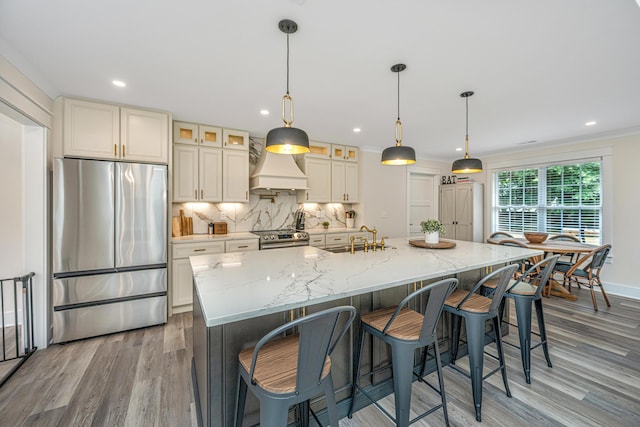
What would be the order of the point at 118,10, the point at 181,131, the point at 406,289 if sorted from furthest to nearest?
1. the point at 181,131
2. the point at 406,289
3. the point at 118,10

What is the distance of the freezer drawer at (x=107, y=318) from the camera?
2725mm

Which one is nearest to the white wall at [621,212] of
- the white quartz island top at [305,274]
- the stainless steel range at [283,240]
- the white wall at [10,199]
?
the white quartz island top at [305,274]

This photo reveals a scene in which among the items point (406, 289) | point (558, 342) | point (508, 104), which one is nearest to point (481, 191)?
point (508, 104)

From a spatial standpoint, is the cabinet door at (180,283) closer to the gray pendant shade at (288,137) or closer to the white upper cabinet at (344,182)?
the gray pendant shade at (288,137)

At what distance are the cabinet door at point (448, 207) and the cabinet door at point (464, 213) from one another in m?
0.10

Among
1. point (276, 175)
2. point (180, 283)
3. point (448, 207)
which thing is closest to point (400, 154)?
point (276, 175)

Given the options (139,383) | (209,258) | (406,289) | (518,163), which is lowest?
(139,383)

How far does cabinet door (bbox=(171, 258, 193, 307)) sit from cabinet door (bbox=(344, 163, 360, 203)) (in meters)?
2.94

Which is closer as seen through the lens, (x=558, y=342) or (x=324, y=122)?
(x=558, y=342)

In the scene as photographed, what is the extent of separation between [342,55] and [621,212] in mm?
5095

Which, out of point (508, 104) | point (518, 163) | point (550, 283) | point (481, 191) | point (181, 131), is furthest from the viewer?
point (481, 191)

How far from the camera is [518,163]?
5375 mm

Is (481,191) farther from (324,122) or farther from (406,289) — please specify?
Result: (406,289)

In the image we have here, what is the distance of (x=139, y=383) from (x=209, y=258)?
1.08m
